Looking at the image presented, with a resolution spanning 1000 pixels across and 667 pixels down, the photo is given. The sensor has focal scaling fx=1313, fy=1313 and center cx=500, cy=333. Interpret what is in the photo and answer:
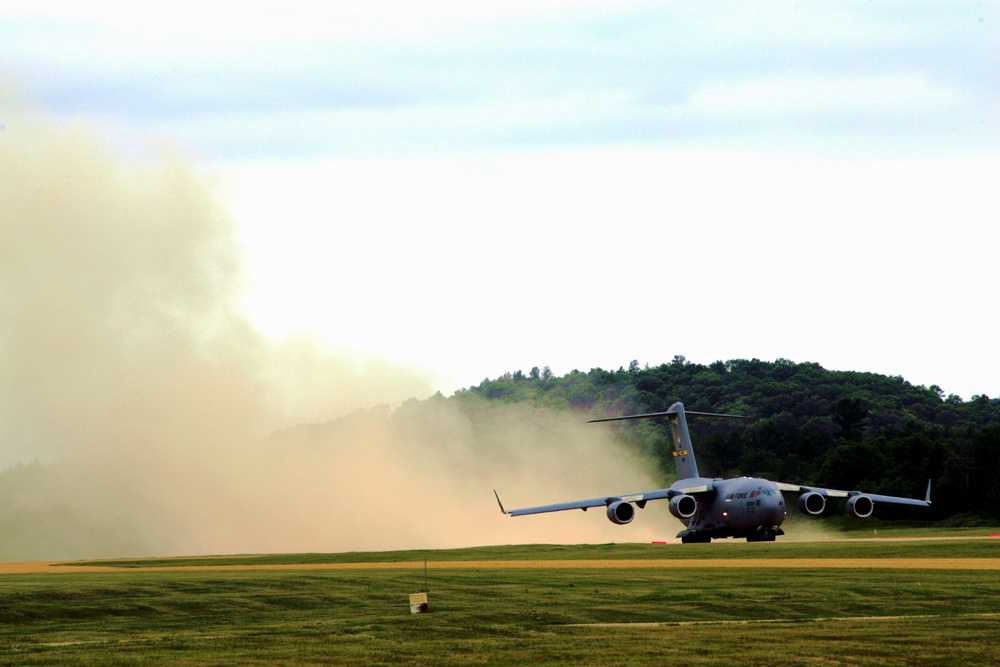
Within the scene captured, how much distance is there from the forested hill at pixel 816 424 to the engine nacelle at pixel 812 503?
27436mm

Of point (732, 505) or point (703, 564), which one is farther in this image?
point (732, 505)

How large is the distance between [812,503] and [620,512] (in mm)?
10080

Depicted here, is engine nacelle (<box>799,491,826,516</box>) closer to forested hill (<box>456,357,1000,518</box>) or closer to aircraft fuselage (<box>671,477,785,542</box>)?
aircraft fuselage (<box>671,477,785,542</box>)

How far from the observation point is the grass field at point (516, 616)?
22.8 metres

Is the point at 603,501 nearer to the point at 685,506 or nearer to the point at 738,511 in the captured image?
the point at 685,506

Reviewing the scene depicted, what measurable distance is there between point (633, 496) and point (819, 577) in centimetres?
3476

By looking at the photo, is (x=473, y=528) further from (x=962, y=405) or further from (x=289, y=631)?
(x=962, y=405)

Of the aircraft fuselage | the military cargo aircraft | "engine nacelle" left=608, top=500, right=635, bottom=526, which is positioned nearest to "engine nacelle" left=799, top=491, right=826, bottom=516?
the military cargo aircraft

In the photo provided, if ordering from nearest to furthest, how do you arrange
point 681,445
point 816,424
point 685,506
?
point 685,506, point 681,445, point 816,424

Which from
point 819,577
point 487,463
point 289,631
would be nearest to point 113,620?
point 289,631

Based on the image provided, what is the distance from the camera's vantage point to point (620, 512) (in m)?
70.0

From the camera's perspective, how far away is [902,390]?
615 feet

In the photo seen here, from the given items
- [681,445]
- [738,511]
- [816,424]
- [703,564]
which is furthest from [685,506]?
[816,424]

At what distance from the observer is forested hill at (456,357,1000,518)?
99.2 meters
